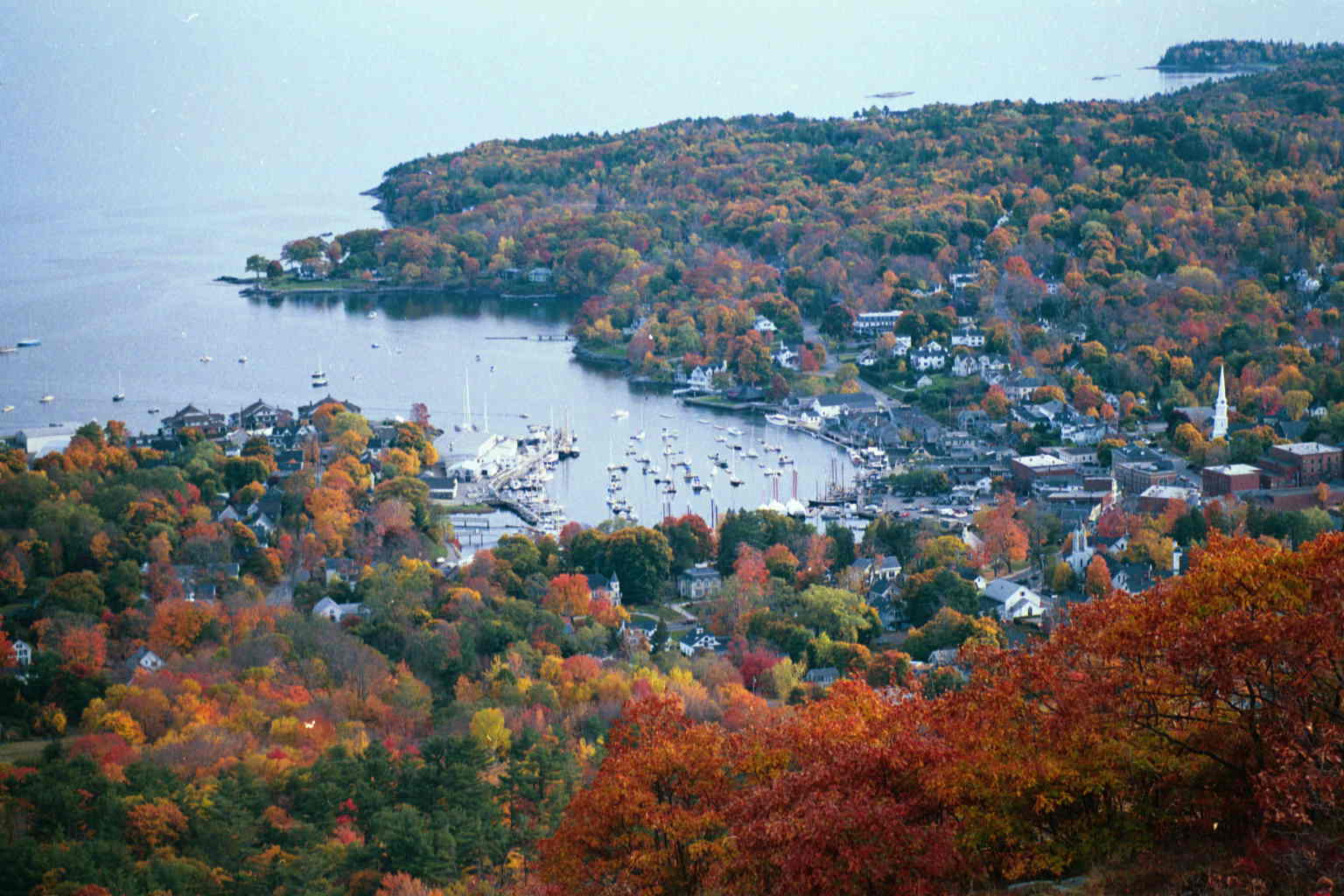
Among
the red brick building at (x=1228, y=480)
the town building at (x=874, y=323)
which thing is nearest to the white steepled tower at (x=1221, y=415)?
the red brick building at (x=1228, y=480)

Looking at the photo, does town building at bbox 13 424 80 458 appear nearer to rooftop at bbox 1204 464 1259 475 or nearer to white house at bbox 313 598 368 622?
white house at bbox 313 598 368 622

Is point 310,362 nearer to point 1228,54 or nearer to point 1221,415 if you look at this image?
point 1221,415

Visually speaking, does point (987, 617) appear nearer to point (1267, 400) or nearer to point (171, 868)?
point (171, 868)

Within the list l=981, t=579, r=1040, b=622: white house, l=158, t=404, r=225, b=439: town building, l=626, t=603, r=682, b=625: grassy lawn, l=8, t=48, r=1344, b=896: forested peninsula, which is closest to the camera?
l=8, t=48, r=1344, b=896: forested peninsula

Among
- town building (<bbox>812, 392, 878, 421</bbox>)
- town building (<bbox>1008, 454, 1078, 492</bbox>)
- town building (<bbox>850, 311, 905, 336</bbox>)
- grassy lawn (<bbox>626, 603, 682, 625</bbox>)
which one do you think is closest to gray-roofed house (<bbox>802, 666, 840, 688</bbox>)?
grassy lawn (<bbox>626, 603, 682, 625</bbox>)

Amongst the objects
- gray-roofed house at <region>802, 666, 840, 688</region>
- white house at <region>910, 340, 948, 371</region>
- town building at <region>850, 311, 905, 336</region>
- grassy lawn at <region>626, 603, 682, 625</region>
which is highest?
town building at <region>850, 311, 905, 336</region>

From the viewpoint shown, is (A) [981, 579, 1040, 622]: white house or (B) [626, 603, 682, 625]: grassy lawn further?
(B) [626, 603, 682, 625]: grassy lawn
